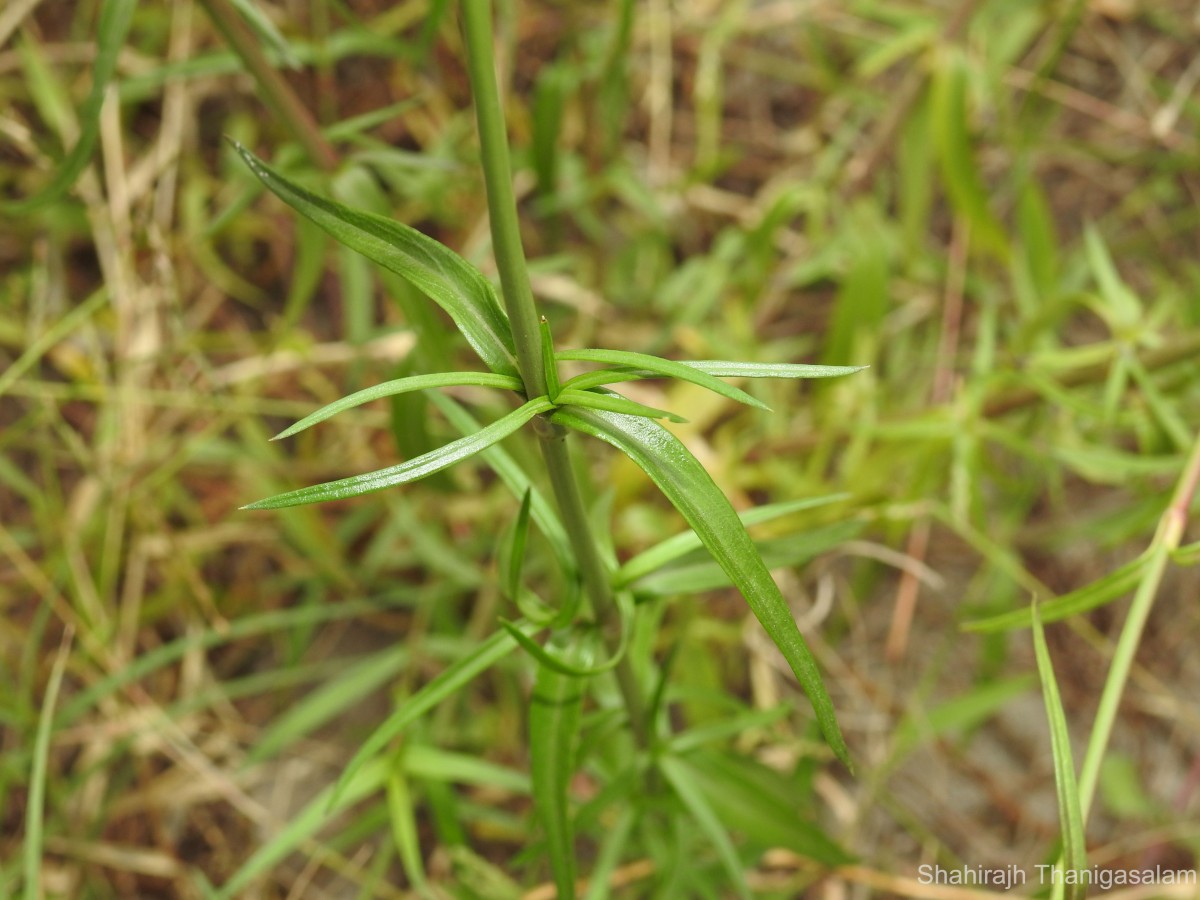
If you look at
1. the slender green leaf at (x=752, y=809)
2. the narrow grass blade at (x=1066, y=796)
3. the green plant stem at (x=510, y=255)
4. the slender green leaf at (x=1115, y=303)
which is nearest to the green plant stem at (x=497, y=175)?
the green plant stem at (x=510, y=255)

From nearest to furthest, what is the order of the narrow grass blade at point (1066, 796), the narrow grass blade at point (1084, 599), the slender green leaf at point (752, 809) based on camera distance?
the narrow grass blade at point (1066, 796) → the narrow grass blade at point (1084, 599) → the slender green leaf at point (752, 809)

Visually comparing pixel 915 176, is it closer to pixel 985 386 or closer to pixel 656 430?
pixel 985 386

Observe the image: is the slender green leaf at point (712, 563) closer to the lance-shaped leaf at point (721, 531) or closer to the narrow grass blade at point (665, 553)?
the narrow grass blade at point (665, 553)

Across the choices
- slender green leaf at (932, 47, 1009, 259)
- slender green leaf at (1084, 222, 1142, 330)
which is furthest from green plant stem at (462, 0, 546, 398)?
slender green leaf at (932, 47, 1009, 259)

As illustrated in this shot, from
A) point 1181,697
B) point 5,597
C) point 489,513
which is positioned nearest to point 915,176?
point 489,513

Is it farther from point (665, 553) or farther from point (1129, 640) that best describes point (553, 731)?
point (1129, 640)

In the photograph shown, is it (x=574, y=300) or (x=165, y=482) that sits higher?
(x=574, y=300)

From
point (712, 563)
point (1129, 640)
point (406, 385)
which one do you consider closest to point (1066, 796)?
point (1129, 640)
